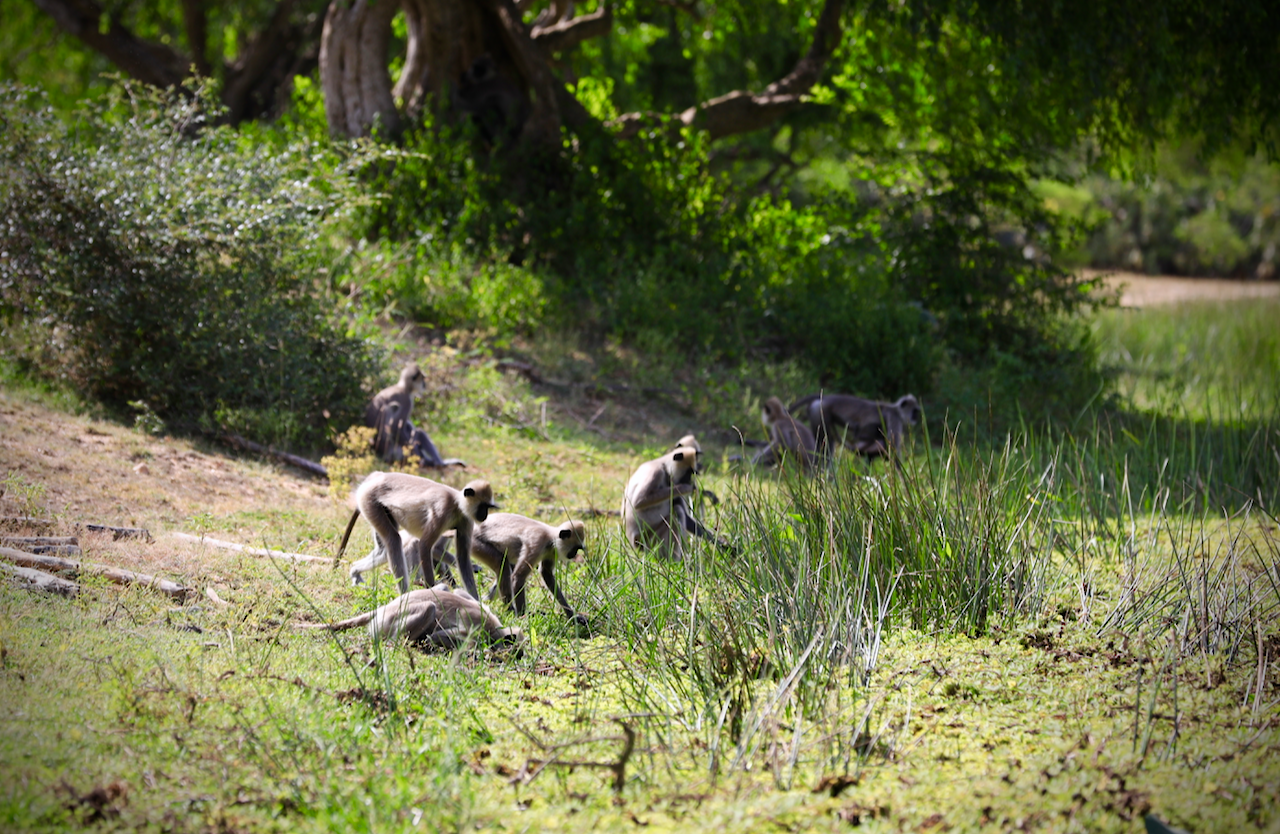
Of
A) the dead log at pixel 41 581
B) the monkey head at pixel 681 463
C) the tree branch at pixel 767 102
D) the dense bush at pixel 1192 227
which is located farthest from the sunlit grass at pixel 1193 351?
the dead log at pixel 41 581

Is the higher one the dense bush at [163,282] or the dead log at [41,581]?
the dense bush at [163,282]

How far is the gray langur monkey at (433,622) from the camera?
194 inches

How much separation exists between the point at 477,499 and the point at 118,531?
2.29 m

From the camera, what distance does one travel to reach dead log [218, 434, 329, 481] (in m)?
8.52

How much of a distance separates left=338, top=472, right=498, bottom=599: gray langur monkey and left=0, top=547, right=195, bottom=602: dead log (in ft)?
3.64

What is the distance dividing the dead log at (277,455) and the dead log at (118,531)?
244 centimetres

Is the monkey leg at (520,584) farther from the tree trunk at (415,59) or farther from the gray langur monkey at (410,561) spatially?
the tree trunk at (415,59)

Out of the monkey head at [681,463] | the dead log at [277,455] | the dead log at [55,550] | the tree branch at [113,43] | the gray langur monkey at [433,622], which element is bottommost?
the dead log at [277,455]

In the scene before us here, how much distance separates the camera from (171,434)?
862 cm

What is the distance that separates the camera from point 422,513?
18.9 feet

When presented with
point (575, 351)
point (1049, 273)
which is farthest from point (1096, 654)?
point (1049, 273)

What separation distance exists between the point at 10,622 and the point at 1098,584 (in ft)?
19.8

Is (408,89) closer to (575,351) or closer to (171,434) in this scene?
(575,351)

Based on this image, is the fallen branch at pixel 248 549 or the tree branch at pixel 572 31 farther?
the tree branch at pixel 572 31
